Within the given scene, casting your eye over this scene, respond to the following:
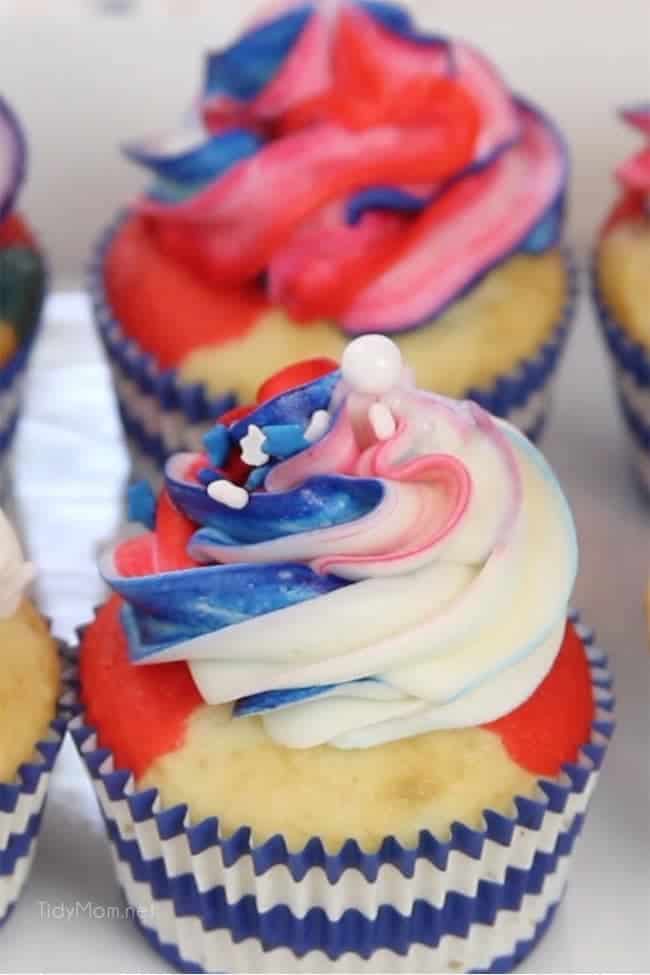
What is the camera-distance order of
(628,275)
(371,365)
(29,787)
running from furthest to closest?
(628,275)
(29,787)
(371,365)

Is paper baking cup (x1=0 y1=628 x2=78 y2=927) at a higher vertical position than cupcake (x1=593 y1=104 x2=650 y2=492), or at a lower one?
lower

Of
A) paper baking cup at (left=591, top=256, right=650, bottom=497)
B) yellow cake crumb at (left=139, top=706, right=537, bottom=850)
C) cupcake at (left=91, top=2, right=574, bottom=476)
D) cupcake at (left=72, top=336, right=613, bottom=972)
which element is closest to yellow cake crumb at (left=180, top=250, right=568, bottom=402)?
cupcake at (left=91, top=2, right=574, bottom=476)

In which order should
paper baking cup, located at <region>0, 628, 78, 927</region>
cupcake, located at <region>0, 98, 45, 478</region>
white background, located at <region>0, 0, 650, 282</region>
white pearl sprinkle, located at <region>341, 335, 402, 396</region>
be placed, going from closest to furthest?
white pearl sprinkle, located at <region>341, 335, 402, 396</region> < paper baking cup, located at <region>0, 628, 78, 927</region> < cupcake, located at <region>0, 98, 45, 478</region> < white background, located at <region>0, 0, 650, 282</region>

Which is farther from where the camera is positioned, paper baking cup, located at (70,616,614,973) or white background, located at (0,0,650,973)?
white background, located at (0,0,650,973)

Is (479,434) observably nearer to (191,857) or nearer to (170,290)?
(191,857)

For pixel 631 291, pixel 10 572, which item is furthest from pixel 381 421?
pixel 631 291

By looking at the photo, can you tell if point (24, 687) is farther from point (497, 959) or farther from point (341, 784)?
point (497, 959)

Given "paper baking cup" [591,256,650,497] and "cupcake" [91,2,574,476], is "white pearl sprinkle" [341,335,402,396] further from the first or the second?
"paper baking cup" [591,256,650,497]
